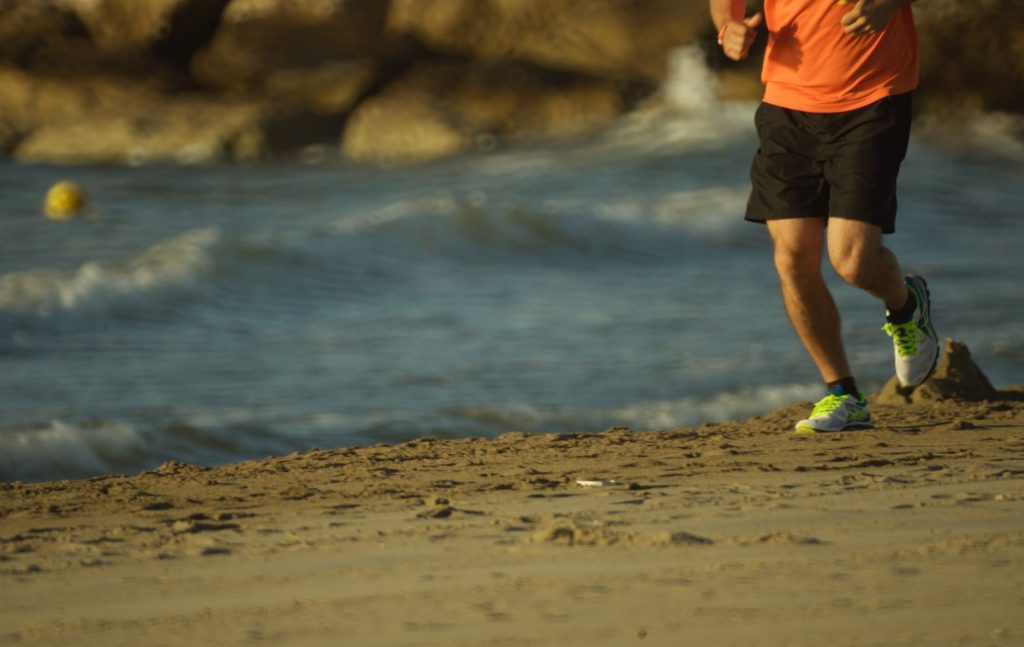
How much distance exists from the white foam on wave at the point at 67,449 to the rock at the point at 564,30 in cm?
1471

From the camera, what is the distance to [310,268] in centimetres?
1172

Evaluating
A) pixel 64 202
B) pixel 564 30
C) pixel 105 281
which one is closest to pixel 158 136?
pixel 64 202

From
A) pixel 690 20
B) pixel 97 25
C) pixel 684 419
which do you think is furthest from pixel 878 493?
pixel 97 25

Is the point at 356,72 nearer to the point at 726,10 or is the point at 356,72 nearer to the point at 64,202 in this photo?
the point at 64,202

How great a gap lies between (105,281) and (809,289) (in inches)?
275

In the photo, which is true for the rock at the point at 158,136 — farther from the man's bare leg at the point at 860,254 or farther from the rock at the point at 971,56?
the man's bare leg at the point at 860,254

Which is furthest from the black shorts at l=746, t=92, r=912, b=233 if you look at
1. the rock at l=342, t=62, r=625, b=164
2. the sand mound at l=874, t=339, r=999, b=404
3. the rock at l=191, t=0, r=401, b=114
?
the rock at l=191, t=0, r=401, b=114

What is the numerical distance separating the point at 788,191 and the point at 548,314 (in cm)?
471

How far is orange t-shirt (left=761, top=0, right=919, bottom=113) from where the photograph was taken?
4.28 metres

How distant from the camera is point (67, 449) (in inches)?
223

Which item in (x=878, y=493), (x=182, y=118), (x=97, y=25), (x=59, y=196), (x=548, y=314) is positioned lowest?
(x=878, y=493)

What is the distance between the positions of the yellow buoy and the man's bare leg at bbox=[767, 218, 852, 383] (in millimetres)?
12256

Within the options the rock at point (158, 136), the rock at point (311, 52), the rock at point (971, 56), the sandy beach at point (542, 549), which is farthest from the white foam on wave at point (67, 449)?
the rock at point (971, 56)

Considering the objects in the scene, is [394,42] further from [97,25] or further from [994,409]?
[994,409]
